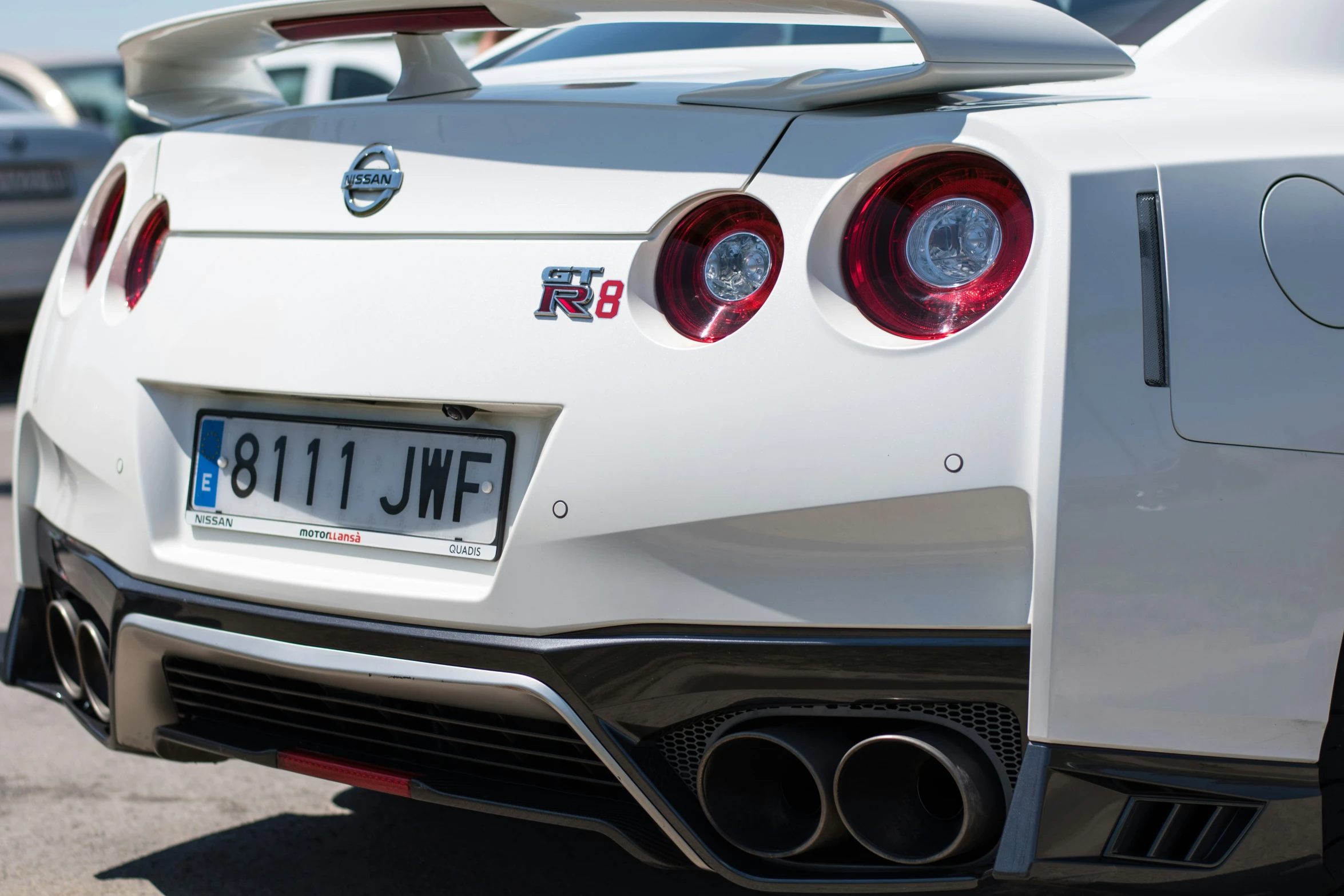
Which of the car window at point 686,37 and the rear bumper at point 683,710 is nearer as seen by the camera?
the rear bumper at point 683,710

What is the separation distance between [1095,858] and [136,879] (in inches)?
64.5

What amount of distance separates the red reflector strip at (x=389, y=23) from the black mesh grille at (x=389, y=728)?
3.07 ft

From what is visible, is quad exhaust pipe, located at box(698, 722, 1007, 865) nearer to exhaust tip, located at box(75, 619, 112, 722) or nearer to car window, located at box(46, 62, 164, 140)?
exhaust tip, located at box(75, 619, 112, 722)

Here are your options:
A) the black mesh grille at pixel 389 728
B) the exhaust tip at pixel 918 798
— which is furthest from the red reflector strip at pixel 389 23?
the exhaust tip at pixel 918 798

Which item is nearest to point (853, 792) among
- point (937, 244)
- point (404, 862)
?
point (937, 244)

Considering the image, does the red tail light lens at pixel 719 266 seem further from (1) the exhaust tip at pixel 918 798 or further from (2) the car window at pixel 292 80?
(2) the car window at pixel 292 80

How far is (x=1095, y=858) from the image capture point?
1.68 meters

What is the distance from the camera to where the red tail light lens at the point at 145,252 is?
2.36 metres

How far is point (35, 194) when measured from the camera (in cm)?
768

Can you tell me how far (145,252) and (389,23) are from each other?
1.86ft

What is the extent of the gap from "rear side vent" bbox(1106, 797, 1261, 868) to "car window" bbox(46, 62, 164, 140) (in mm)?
9027

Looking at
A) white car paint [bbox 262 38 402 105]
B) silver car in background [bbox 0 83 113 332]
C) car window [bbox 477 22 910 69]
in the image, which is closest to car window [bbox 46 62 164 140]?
white car paint [bbox 262 38 402 105]

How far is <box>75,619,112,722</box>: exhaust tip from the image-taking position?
7.66 feet

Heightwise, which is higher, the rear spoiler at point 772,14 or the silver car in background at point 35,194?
the rear spoiler at point 772,14
